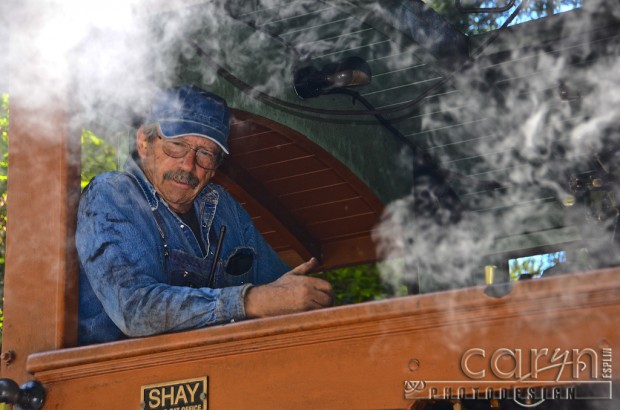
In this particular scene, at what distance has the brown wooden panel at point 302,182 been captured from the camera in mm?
5152

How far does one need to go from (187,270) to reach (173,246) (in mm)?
91

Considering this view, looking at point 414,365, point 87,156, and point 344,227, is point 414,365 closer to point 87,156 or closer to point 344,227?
point 344,227

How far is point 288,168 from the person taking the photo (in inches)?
201

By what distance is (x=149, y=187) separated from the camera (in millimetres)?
3807

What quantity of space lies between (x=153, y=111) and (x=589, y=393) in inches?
74.7

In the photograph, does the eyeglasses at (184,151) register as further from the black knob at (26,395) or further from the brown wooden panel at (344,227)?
the brown wooden panel at (344,227)

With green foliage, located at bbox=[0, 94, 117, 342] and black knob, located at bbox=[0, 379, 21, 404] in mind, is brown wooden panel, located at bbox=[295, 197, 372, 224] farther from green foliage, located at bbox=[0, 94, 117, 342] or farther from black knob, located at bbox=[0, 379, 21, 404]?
green foliage, located at bbox=[0, 94, 117, 342]

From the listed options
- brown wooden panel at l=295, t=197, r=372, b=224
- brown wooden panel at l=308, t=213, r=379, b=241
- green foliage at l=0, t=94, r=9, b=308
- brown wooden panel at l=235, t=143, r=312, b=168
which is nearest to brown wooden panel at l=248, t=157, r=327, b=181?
brown wooden panel at l=235, t=143, r=312, b=168

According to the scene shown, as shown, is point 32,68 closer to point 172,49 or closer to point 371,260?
point 172,49

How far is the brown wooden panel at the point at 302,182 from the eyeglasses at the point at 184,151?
1.31 meters

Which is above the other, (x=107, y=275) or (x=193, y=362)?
(x=107, y=275)

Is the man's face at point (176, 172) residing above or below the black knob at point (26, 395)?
above

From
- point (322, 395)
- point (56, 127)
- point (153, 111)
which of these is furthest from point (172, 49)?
point (322, 395)

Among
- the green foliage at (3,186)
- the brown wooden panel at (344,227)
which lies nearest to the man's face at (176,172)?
the brown wooden panel at (344,227)
